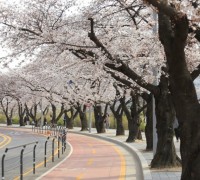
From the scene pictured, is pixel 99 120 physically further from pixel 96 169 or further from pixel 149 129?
pixel 96 169

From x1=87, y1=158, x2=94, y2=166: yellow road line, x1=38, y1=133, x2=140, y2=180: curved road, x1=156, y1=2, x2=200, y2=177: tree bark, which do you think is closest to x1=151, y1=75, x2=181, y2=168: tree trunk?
x1=38, y1=133, x2=140, y2=180: curved road

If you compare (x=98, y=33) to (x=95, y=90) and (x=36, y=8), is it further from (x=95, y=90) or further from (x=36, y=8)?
(x=95, y=90)

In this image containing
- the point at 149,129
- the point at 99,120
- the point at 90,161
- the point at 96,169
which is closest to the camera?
the point at 96,169

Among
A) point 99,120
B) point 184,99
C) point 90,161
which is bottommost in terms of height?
point 90,161

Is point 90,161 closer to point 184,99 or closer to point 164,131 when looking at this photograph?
point 164,131

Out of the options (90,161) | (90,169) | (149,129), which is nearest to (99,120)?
(149,129)

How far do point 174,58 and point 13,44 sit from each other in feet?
29.0

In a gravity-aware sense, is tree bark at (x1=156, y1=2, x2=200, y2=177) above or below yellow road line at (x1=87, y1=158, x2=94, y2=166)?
above

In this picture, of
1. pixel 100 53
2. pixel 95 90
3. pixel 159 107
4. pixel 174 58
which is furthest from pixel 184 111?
pixel 95 90

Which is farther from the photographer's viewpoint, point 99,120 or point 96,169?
point 99,120

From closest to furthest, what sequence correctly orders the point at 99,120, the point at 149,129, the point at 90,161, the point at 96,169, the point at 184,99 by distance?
the point at 184,99 → the point at 96,169 → the point at 90,161 → the point at 149,129 → the point at 99,120

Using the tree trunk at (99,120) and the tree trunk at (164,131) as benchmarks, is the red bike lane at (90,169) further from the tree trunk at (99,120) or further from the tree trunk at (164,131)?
the tree trunk at (99,120)

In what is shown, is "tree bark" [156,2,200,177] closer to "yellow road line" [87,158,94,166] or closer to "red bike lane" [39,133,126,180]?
"red bike lane" [39,133,126,180]

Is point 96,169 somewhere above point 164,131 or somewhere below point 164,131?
below
